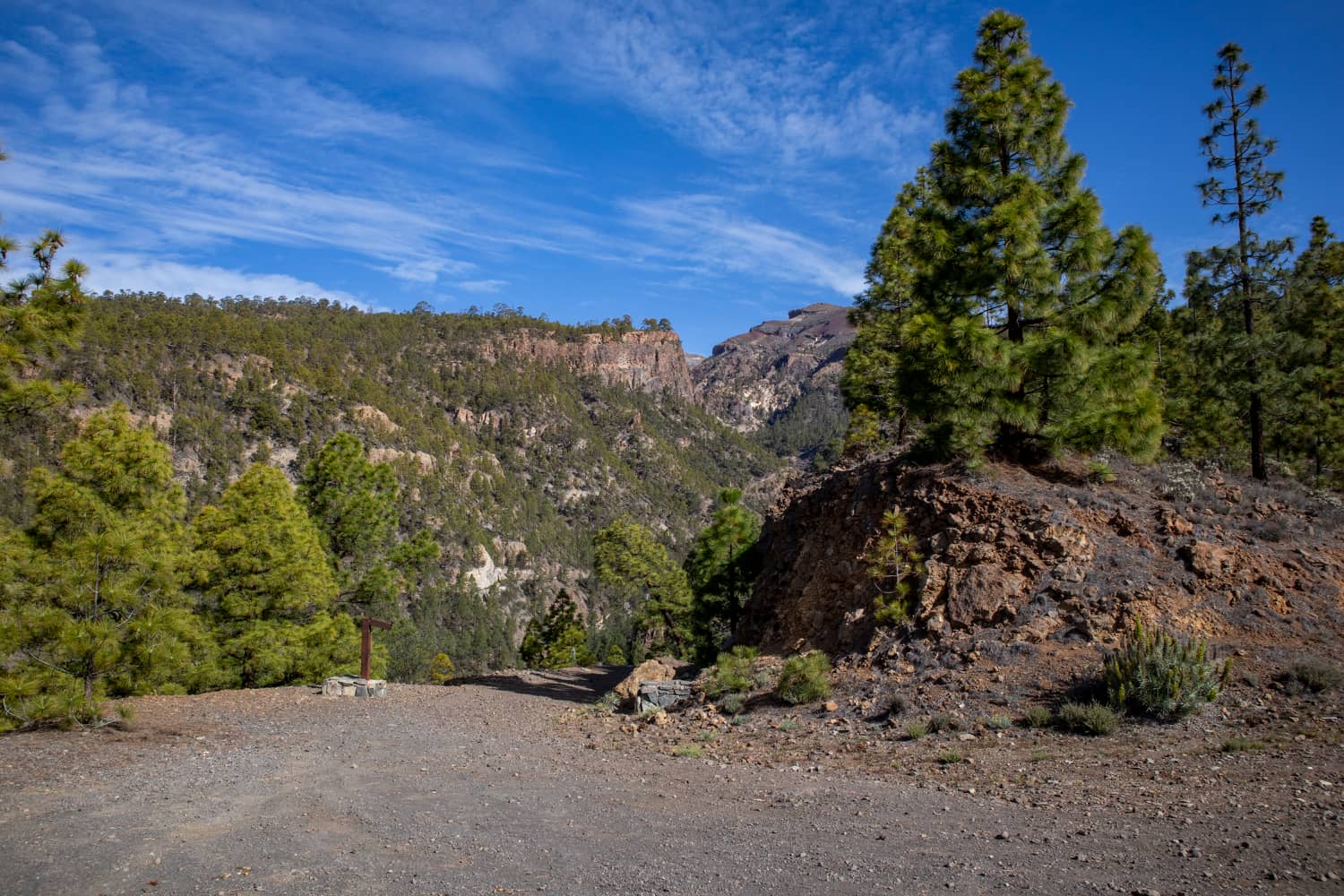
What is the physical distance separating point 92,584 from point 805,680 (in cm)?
961

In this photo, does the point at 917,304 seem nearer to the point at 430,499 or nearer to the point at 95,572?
the point at 95,572

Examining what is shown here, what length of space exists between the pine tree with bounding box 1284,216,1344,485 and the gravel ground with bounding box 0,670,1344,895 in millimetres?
Answer: 12667

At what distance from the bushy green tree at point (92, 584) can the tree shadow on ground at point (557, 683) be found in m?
8.59

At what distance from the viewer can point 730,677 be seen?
466 inches

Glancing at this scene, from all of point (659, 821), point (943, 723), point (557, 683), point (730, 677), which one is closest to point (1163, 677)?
point (943, 723)

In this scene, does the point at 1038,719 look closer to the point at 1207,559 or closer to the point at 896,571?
the point at 896,571

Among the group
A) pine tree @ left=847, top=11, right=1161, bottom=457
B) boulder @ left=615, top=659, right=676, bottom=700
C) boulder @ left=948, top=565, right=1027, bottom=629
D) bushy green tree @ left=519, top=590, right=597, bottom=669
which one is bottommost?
bushy green tree @ left=519, top=590, right=597, bottom=669

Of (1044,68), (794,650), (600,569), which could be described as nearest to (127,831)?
(794,650)

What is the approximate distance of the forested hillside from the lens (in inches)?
3922

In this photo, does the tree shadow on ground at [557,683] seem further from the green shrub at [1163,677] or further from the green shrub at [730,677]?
the green shrub at [1163,677]

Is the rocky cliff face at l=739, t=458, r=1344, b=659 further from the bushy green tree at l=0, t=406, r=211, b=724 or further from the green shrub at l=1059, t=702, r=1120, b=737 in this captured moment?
the bushy green tree at l=0, t=406, r=211, b=724

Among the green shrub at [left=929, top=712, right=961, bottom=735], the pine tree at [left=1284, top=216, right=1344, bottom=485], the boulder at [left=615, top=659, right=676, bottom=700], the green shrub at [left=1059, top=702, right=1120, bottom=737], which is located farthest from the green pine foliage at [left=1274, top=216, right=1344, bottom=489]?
the boulder at [left=615, top=659, right=676, bottom=700]

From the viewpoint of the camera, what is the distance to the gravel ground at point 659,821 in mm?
4781

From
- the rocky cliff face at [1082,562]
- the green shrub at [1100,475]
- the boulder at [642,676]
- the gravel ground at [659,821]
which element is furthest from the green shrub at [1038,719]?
the boulder at [642,676]
